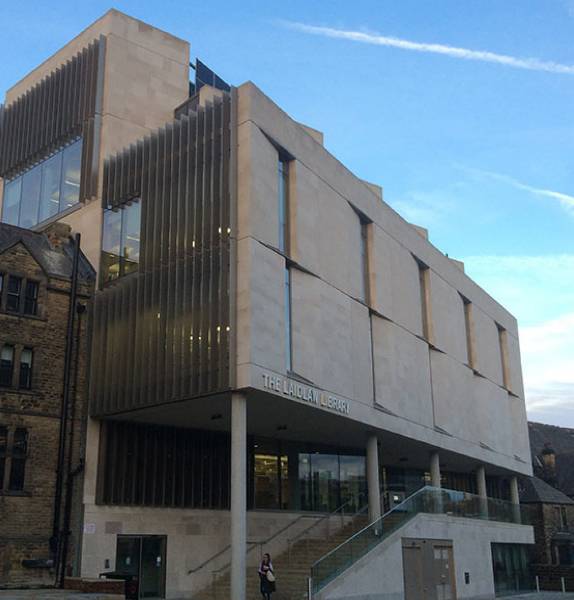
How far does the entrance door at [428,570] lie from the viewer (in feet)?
87.8

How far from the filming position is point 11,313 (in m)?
25.2

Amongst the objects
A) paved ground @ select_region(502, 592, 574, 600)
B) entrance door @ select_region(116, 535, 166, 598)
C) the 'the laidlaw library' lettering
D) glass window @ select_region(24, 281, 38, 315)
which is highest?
glass window @ select_region(24, 281, 38, 315)

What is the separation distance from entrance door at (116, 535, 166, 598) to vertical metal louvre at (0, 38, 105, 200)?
1281 cm

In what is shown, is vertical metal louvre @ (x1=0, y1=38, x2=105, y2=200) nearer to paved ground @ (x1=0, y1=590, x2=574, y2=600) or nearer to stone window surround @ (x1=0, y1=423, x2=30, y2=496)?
stone window surround @ (x1=0, y1=423, x2=30, y2=496)

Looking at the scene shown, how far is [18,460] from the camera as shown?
24.3 meters

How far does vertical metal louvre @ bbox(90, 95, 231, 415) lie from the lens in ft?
76.0

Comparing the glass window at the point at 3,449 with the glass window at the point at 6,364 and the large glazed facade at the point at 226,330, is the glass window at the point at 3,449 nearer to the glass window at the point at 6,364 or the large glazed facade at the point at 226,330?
the glass window at the point at 6,364

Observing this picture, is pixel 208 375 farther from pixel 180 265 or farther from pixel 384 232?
pixel 384 232

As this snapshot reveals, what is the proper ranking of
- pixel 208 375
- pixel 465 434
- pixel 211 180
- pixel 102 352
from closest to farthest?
pixel 208 375 → pixel 211 180 → pixel 102 352 → pixel 465 434

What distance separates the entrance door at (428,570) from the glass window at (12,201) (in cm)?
2177

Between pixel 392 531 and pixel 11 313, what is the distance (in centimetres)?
1471

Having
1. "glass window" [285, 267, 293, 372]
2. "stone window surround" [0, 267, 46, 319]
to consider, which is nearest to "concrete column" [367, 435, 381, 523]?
"glass window" [285, 267, 293, 372]

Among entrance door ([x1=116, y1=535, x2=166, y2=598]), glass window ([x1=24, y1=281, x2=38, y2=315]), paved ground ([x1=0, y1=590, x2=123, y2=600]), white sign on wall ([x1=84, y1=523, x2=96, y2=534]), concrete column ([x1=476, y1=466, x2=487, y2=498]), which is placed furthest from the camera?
concrete column ([x1=476, y1=466, x2=487, y2=498])

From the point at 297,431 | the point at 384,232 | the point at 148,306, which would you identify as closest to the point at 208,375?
the point at 148,306
